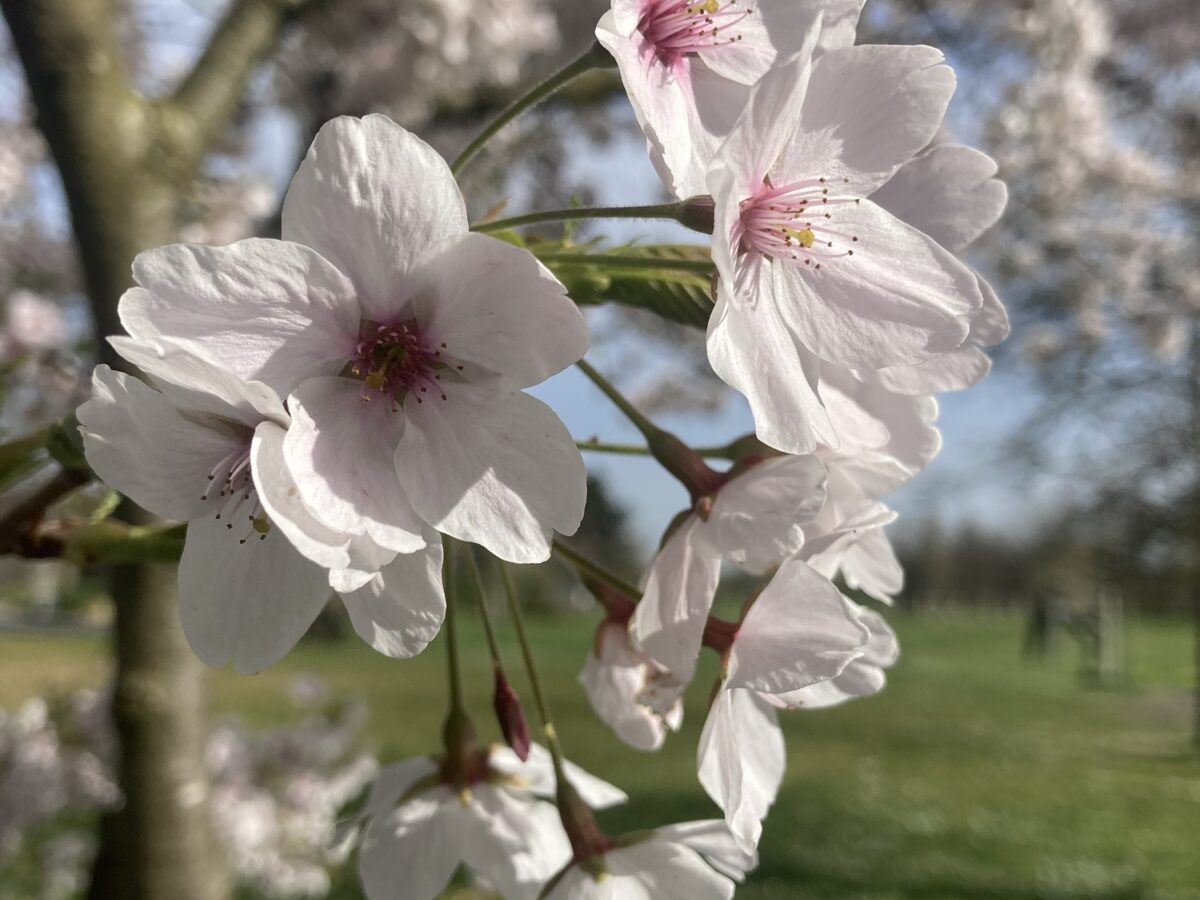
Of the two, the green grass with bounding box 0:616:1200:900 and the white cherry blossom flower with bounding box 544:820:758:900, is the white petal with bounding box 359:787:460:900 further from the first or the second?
the green grass with bounding box 0:616:1200:900

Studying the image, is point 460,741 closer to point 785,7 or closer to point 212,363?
point 212,363

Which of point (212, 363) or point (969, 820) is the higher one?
point (212, 363)

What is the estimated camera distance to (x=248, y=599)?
1.40 ft

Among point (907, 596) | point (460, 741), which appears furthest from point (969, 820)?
point (907, 596)

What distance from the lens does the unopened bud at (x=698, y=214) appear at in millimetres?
411

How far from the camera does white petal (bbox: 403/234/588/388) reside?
14.9 inches

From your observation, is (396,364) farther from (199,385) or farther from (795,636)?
(795,636)

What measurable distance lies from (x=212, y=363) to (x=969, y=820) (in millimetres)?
4905

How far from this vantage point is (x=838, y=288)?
18.5 inches

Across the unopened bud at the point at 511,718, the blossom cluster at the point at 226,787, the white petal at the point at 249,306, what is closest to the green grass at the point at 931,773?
the blossom cluster at the point at 226,787

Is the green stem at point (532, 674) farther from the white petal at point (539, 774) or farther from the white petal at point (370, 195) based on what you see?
the white petal at point (370, 195)

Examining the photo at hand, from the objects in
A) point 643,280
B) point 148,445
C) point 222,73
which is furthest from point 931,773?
point 148,445

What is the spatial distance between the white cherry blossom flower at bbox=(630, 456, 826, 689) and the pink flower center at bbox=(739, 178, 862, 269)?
0.32 ft

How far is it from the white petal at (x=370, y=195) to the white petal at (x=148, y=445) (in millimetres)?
90
